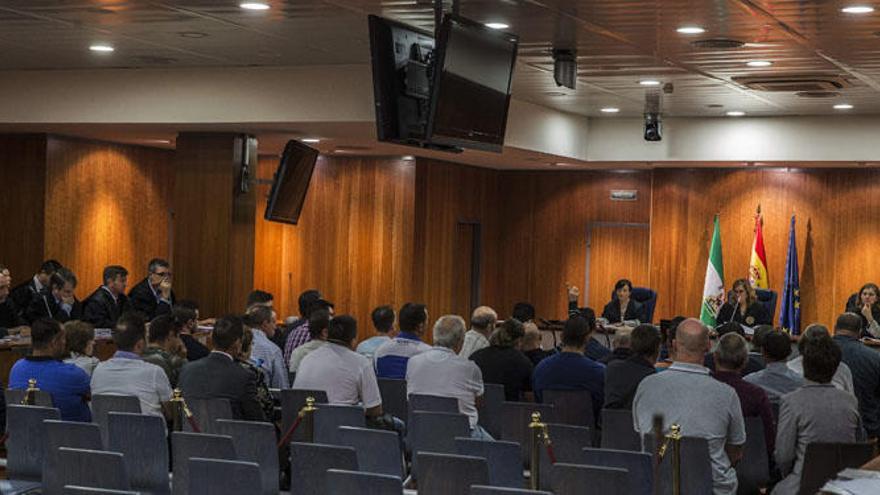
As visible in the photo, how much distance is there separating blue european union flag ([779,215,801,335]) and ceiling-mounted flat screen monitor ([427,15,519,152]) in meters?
9.10

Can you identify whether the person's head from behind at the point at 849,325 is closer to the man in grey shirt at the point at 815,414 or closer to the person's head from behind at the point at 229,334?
the man in grey shirt at the point at 815,414

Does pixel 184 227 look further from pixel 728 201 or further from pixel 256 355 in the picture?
pixel 728 201

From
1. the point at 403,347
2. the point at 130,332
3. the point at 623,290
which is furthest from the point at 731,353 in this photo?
the point at 623,290

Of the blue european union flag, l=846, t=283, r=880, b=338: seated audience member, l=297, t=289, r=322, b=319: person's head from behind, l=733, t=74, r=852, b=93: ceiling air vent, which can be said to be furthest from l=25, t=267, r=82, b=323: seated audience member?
the blue european union flag

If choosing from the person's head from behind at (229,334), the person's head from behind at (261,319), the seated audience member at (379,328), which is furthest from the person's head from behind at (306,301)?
the person's head from behind at (229,334)

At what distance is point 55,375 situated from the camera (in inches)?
315

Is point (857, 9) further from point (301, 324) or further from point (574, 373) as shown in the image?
point (301, 324)

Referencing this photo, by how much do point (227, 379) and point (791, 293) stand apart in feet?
38.6

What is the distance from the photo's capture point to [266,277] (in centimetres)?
1989

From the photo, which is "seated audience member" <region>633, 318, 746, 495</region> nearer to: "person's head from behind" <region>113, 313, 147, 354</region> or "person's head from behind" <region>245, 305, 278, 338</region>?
"person's head from behind" <region>113, 313, 147, 354</region>

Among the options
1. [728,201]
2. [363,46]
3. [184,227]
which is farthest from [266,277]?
[363,46]

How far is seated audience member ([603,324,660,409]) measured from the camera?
27.1 ft

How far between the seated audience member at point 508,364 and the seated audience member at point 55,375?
2868 millimetres

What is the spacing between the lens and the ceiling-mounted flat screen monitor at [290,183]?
14.4m
